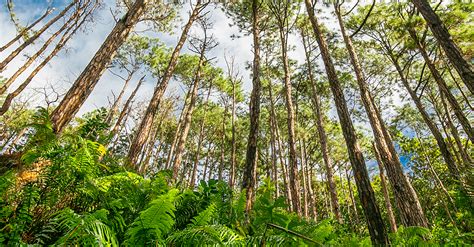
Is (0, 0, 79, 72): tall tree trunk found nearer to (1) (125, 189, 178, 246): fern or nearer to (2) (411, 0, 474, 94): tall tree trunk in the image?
(1) (125, 189, 178, 246): fern

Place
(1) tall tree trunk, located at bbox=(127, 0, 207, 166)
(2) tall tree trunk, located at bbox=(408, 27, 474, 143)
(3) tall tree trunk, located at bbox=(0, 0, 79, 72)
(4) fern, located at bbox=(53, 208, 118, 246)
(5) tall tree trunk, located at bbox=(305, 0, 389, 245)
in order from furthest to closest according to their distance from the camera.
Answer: (3) tall tree trunk, located at bbox=(0, 0, 79, 72) < (1) tall tree trunk, located at bbox=(127, 0, 207, 166) < (2) tall tree trunk, located at bbox=(408, 27, 474, 143) < (5) tall tree trunk, located at bbox=(305, 0, 389, 245) < (4) fern, located at bbox=(53, 208, 118, 246)

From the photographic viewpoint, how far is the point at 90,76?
4.57 m

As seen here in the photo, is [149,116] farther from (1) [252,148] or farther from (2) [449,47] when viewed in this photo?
(2) [449,47]

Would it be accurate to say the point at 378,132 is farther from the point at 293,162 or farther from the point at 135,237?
the point at 135,237

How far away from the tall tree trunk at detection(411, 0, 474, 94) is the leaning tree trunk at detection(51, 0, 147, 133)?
18.7 ft

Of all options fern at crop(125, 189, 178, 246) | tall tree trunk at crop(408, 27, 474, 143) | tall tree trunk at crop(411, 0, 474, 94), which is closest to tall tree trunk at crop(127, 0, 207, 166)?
fern at crop(125, 189, 178, 246)

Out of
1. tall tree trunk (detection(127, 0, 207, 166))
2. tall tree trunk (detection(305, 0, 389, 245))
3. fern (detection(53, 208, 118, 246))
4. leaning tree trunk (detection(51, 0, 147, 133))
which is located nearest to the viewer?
fern (detection(53, 208, 118, 246))

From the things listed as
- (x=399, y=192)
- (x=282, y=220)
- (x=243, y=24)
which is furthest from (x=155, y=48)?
(x=282, y=220)

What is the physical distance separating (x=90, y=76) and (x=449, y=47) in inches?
239

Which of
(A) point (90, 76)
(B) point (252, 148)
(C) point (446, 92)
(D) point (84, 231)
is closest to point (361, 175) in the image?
(B) point (252, 148)

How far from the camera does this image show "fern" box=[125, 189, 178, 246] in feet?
5.01

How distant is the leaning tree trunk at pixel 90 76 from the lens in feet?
13.2

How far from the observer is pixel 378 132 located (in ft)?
23.3

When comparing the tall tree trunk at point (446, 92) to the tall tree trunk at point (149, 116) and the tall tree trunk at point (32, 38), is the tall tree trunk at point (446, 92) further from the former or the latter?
the tall tree trunk at point (32, 38)
